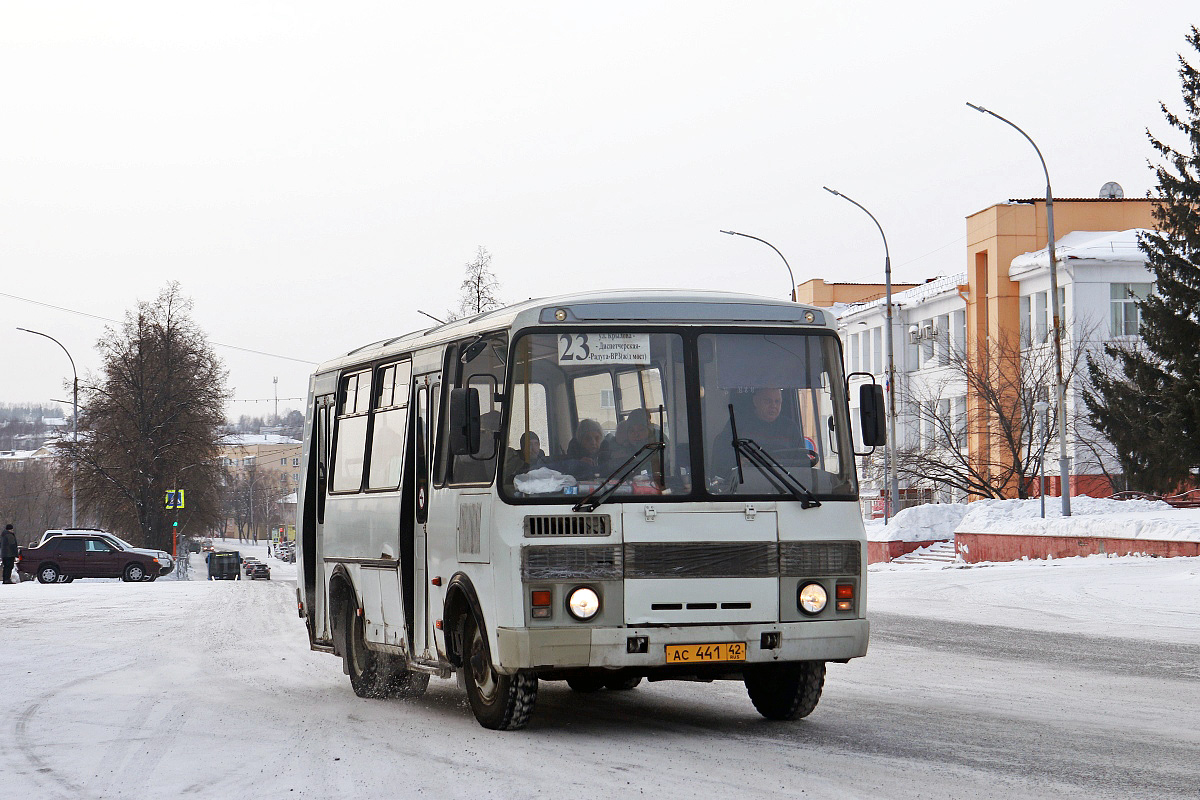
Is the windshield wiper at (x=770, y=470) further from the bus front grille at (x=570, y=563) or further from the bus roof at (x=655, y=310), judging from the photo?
the bus front grille at (x=570, y=563)

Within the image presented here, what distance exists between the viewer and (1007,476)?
5403 cm

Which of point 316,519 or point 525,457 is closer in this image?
point 525,457

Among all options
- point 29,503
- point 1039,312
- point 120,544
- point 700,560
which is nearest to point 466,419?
point 700,560

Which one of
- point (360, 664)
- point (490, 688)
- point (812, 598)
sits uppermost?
point (812, 598)

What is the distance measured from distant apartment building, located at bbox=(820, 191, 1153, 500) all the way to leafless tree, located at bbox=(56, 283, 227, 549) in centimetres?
3118

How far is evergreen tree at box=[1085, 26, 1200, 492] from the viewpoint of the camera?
4022 cm

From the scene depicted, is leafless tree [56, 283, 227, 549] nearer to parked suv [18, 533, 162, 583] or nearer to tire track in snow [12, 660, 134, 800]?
parked suv [18, 533, 162, 583]

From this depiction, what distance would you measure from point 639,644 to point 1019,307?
54.3 metres

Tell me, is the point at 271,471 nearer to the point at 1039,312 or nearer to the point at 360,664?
the point at 1039,312

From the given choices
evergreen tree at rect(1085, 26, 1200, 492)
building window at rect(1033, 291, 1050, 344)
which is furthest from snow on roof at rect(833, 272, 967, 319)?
evergreen tree at rect(1085, 26, 1200, 492)

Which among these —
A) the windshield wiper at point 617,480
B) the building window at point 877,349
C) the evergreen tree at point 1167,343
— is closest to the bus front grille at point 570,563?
the windshield wiper at point 617,480

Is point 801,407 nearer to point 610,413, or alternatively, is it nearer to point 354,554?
point 610,413

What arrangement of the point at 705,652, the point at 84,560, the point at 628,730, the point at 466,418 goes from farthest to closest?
the point at 84,560, the point at 628,730, the point at 466,418, the point at 705,652

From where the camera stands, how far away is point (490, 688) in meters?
10.3
